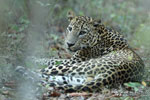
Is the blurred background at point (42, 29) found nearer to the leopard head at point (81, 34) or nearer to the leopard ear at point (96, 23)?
the leopard head at point (81, 34)

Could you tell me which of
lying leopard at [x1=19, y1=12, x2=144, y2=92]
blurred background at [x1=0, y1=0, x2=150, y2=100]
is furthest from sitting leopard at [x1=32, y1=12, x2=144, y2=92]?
blurred background at [x1=0, y1=0, x2=150, y2=100]

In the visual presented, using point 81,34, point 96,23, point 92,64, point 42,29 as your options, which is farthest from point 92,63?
point 42,29

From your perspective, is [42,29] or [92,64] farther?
[42,29]

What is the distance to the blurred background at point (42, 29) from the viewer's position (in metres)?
6.26

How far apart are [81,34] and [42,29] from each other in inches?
114

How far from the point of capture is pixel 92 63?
644cm

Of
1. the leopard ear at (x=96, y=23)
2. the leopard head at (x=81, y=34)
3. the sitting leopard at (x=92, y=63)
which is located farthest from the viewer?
the leopard ear at (x=96, y=23)

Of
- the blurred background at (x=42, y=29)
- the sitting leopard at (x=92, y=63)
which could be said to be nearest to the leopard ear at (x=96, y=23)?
the sitting leopard at (x=92, y=63)

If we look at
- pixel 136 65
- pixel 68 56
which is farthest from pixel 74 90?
pixel 68 56

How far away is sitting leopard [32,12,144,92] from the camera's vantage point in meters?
6.02

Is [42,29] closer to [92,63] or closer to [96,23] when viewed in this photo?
[96,23]

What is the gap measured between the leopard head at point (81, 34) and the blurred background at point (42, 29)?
73 centimetres

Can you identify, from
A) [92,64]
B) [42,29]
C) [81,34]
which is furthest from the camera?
[42,29]

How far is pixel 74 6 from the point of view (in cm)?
1325
